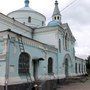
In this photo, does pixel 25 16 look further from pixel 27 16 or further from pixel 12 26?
pixel 12 26

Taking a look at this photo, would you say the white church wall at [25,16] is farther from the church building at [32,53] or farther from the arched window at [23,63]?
the arched window at [23,63]

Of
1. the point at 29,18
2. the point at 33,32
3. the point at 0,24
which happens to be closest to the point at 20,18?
the point at 29,18

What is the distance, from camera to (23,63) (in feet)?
56.4

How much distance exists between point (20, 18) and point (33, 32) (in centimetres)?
Result: 543

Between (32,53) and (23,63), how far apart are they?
5.29 ft

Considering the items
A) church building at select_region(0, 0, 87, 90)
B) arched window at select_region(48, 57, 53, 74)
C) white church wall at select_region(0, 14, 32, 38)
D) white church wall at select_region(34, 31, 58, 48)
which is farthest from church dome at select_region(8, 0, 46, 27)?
arched window at select_region(48, 57, 53, 74)

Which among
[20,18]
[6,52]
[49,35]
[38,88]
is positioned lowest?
[38,88]

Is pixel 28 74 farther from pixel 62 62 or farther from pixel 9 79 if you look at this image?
pixel 62 62

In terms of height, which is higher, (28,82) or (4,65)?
(4,65)

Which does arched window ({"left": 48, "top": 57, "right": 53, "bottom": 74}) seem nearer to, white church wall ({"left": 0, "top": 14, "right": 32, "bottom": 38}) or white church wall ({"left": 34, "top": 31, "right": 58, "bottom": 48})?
white church wall ({"left": 34, "top": 31, "right": 58, "bottom": 48})

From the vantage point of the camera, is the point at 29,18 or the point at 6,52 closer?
the point at 6,52

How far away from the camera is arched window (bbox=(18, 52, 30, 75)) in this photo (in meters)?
16.6

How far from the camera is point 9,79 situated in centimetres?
1487

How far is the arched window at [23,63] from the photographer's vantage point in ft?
54.5
